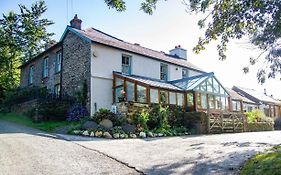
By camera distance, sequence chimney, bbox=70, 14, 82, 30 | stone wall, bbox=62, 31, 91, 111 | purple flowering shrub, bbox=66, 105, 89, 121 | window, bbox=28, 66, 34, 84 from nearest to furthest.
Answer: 1. purple flowering shrub, bbox=66, 105, 89, 121
2. stone wall, bbox=62, 31, 91, 111
3. chimney, bbox=70, 14, 82, 30
4. window, bbox=28, 66, 34, 84

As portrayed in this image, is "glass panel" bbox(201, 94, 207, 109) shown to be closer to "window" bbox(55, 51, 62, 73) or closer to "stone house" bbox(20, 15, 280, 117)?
"stone house" bbox(20, 15, 280, 117)

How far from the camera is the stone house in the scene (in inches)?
784

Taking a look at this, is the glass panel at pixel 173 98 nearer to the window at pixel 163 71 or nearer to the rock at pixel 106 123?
the window at pixel 163 71

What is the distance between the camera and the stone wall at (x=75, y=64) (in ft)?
67.4

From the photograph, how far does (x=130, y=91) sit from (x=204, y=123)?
18.3 ft

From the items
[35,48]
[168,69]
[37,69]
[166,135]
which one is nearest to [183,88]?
[168,69]

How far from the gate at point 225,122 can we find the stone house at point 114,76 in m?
2.02

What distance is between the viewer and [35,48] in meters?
35.5

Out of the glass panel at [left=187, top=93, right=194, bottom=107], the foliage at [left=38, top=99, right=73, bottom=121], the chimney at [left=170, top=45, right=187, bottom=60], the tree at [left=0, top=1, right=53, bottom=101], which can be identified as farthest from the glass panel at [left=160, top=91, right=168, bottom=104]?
the tree at [left=0, top=1, right=53, bottom=101]

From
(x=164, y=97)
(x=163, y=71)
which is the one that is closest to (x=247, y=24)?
(x=164, y=97)

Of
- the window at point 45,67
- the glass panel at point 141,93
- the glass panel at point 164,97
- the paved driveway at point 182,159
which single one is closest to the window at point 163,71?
the glass panel at point 164,97

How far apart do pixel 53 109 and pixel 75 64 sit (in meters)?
3.92

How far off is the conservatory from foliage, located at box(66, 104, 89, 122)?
2.46 m

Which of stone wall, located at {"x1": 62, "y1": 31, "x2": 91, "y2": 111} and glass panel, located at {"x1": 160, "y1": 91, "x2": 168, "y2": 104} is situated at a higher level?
stone wall, located at {"x1": 62, "y1": 31, "x2": 91, "y2": 111}
